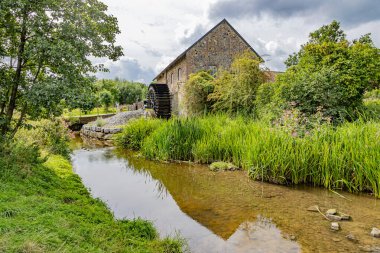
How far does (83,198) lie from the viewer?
161 inches

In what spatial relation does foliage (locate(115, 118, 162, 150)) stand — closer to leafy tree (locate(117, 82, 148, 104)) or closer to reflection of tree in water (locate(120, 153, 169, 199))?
reflection of tree in water (locate(120, 153, 169, 199))

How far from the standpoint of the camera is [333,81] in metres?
8.91

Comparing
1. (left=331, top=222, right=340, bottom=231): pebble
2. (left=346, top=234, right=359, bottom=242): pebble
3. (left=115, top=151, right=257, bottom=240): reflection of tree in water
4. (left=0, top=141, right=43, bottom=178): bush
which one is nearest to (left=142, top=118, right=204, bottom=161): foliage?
(left=115, top=151, right=257, bottom=240): reflection of tree in water

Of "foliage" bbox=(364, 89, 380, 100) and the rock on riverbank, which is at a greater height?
"foliage" bbox=(364, 89, 380, 100)

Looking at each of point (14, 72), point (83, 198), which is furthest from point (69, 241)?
point (14, 72)

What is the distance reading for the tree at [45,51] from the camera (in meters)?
4.38

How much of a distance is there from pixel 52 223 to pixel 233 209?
3.09 meters

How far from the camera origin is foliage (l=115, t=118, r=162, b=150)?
11.6m

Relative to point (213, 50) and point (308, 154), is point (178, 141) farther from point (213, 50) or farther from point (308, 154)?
point (213, 50)

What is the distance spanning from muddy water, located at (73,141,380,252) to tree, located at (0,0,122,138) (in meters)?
2.10

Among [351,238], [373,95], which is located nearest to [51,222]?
[351,238]

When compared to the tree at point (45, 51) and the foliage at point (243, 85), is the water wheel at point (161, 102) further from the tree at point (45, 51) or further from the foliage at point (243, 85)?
the tree at point (45, 51)

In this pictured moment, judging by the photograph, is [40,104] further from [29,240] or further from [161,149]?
[161,149]

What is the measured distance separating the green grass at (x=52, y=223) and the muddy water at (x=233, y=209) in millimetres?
760
